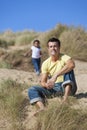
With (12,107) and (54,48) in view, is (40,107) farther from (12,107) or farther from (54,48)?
Result: (54,48)

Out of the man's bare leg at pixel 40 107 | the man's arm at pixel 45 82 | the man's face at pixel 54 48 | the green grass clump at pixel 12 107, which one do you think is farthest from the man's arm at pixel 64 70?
the green grass clump at pixel 12 107

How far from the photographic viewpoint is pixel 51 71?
26.6 feet

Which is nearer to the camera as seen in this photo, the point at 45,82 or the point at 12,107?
the point at 12,107

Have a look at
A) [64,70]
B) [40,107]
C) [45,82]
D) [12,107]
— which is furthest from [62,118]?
[45,82]

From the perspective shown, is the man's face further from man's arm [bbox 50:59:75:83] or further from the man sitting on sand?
man's arm [bbox 50:59:75:83]

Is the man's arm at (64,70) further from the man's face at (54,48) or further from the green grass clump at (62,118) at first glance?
the green grass clump at (62,118)

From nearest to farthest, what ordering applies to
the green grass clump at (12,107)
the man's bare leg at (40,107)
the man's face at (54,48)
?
1. the green grass clump at (12,107)
2. the man's bare leg at (40,107)
3. the man's face at (54,48)

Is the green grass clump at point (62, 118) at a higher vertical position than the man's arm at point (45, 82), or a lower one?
lower

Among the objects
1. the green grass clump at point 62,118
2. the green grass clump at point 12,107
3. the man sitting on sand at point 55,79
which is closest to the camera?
the green grass clump at point 62,118

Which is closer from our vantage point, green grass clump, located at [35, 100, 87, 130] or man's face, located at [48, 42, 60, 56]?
green grass clump, located at [35, 100, 87, 130]

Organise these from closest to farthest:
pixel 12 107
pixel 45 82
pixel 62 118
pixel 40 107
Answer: pixel 62 118
pixel 40 107
pixel 12 107
pixel 45 82

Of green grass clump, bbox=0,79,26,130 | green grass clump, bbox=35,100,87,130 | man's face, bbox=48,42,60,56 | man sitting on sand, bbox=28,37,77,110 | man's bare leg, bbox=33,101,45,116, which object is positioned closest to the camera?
green grass clump, bbox=35,100,87,130

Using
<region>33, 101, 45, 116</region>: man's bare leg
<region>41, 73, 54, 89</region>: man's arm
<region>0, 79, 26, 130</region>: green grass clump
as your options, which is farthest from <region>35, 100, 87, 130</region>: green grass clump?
<region>41, 73, 54, 89</region>: man's arm

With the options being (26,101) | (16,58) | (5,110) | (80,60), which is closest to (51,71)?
(26,101)
